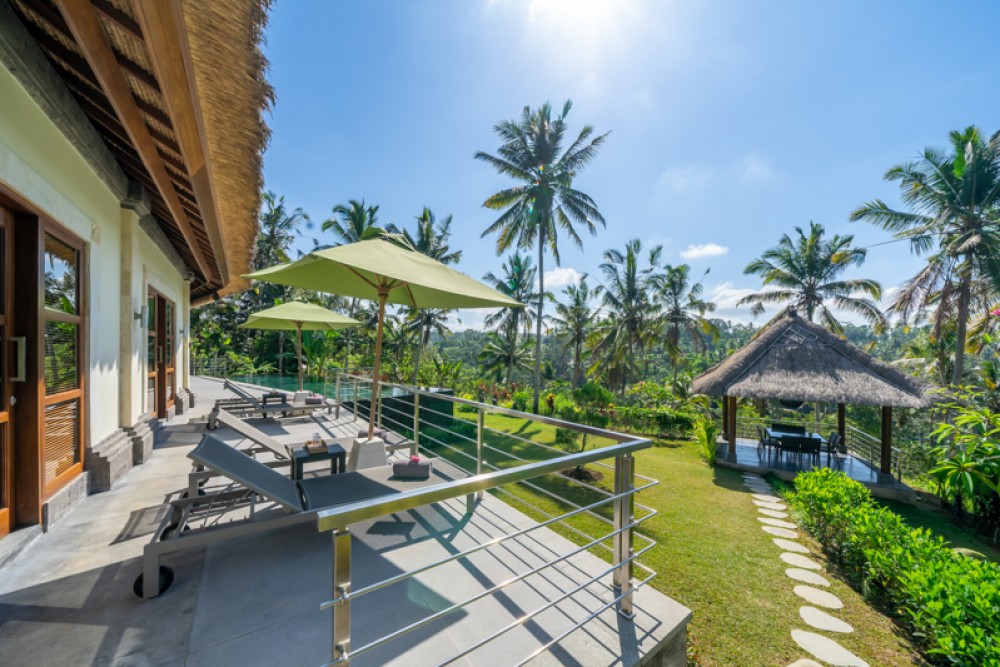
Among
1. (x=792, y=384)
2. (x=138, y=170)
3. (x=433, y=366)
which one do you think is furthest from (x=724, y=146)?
(x=433, y=366)

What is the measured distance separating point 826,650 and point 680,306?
21259 millimetres

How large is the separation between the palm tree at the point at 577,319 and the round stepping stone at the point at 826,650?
897 inches

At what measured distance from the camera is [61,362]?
3.46 m

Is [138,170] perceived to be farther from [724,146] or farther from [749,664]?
[724,146]

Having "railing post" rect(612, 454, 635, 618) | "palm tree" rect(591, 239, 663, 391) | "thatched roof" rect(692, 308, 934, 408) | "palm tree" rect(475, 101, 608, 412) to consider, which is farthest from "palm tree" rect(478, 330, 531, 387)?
"railing post" rect(612, 454, 635, 618)

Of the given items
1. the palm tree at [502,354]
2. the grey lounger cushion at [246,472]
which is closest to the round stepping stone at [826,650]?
the grey lounger cushion at [246,472]

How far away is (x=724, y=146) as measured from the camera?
12.9m

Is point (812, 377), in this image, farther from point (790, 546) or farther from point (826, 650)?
point (826, 650)

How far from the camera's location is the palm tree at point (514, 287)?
1024 inches

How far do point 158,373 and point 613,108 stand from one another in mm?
12184

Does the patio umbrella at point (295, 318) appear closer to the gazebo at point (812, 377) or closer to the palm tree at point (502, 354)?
the gazebo at point (812, 377)

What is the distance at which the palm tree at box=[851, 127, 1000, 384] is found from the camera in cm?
1405

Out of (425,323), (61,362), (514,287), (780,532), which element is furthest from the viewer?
(514,287)

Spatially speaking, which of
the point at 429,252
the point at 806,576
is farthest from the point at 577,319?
the point at 806,576
